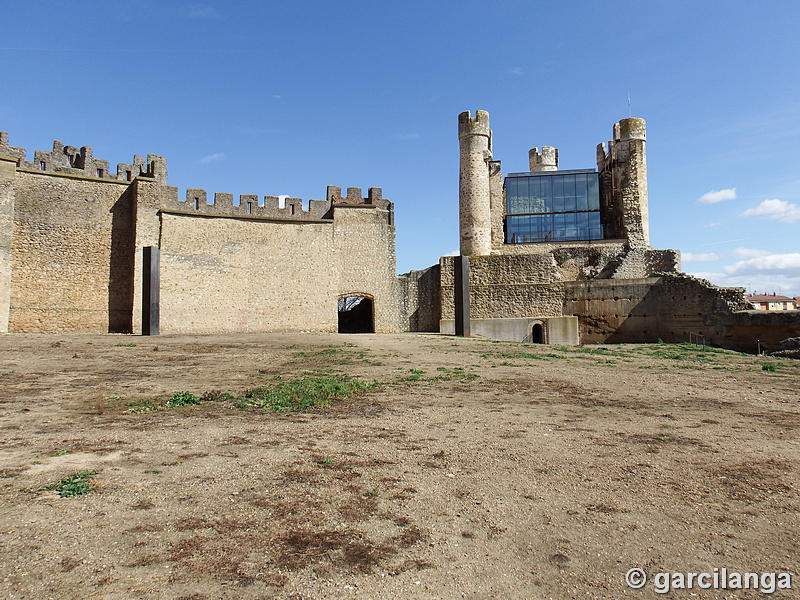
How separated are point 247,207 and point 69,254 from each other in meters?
7.22

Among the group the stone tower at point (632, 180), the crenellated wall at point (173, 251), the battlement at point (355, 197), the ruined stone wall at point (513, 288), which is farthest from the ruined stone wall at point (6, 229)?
the stone tower at point (632, 180)

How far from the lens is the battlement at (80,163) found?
19.4 m

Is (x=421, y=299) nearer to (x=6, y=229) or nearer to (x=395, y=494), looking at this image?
(x=6, y=229)

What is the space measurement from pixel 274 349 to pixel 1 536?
1082 cm

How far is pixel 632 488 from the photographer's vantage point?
3633 millimetres

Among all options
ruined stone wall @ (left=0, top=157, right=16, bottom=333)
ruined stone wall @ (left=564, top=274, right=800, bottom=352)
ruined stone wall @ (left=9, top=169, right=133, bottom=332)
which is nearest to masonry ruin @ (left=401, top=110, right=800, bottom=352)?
ruined stone wall @ (left=564, top=274, right=800, bottom=352)

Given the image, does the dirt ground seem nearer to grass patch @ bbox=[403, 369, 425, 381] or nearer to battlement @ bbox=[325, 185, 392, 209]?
grass patch @ bbox=[403, 369, 425, 381]

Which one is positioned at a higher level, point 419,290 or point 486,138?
point 486,138

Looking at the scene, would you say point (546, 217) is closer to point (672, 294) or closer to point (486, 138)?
point (486, 138)

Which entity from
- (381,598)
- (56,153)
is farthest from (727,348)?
Answer: (56,153)

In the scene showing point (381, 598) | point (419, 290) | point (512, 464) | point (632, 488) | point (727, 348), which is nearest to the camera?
point (381, 598)

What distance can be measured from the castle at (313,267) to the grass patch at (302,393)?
12796 mm

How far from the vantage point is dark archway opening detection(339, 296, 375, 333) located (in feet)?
85.5

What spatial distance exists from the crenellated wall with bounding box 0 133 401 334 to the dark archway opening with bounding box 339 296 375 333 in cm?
257
